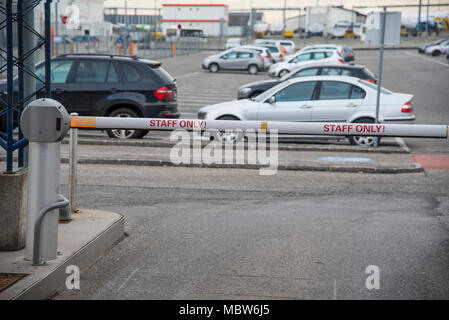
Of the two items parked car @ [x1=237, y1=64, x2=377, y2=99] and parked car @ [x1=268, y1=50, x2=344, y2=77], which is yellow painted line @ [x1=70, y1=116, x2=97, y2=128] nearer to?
parked car @ [x1=237, y1=64, x2=377, y2=99]

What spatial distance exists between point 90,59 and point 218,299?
1086cm

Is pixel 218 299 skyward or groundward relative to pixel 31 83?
groundward

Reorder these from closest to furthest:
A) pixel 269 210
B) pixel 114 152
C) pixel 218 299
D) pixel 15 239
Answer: pixel 218 299 → pixel 15 239 → pixel 269 210 → pixel 114 152

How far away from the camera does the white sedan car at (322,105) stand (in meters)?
15.0

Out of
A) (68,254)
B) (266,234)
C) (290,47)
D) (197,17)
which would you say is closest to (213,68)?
(290,47)

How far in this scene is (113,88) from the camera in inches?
587

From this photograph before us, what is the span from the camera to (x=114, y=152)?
13250 millimetres

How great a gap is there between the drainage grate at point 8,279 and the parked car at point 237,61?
37.7 m

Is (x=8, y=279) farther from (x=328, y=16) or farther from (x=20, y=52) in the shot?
(x=328, y=16)

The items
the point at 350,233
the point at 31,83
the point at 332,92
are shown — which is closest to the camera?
the point at 31,83

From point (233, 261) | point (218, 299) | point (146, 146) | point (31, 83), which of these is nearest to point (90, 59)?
point (146, 146)

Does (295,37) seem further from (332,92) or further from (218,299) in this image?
(218,299)

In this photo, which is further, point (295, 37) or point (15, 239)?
point (295, 37)

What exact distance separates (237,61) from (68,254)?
3769 centimetres
